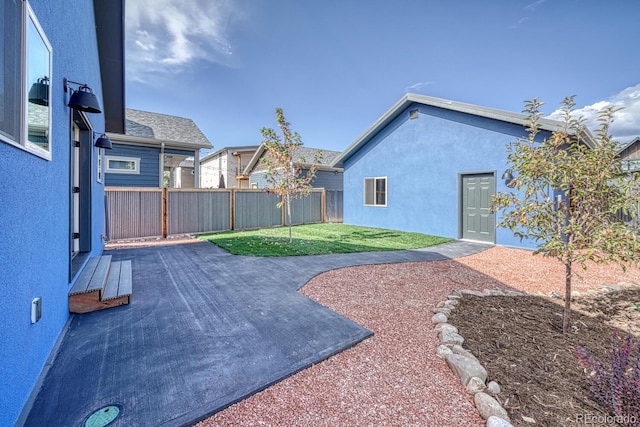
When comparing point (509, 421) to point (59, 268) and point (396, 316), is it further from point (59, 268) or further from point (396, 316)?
point (59, 268)

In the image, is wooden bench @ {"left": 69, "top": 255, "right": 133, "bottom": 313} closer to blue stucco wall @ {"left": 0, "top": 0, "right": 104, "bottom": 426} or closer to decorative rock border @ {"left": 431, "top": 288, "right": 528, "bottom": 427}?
blue stucco wall @ {"left": 0, "top": 0, "right": 104, "bottom": 426}

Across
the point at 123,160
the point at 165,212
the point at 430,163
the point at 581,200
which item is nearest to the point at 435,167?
the point at 430,163

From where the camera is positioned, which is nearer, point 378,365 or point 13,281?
point 13,281

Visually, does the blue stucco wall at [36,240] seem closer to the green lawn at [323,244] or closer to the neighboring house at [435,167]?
the green lawn at [323,244]

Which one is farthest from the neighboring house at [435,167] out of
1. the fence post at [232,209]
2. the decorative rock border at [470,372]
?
the decorative rock border at [470,372]

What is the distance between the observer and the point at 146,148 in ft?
37.2

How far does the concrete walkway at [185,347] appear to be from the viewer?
1.82m

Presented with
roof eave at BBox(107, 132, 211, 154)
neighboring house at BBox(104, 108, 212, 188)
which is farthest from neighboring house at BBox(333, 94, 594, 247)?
neighboring house at BBox(104, 108, 212, 188)

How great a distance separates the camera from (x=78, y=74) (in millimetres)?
3699

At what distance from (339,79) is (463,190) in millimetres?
8926

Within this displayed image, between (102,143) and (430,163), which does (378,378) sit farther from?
(430,163)

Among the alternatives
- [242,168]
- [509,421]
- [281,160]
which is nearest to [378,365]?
[509,421]

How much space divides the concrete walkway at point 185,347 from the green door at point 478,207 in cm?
637

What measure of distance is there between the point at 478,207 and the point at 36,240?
9.50 meters
